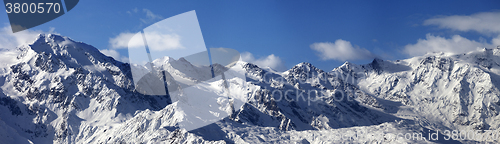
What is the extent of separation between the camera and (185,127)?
176500mm

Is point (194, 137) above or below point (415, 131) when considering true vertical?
below

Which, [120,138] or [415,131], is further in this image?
[120,138]

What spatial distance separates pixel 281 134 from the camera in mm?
191125

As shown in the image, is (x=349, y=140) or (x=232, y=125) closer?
(x=349, y=140)

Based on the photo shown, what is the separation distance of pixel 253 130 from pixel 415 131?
73.9 meters

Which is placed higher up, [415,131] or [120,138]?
[415,131]

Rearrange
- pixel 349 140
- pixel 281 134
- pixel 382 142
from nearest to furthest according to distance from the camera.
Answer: pixel 382 142
pixel 349 140
pixel 281 134

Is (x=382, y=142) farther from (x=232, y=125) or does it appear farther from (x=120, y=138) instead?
(x=120, y=138)

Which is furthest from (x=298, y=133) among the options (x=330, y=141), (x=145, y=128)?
(x=145, y=128)

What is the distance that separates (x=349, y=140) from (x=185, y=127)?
2894 inches

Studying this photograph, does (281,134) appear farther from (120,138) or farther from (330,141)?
(120,138)

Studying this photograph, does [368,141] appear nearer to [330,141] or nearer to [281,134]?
[330,141]

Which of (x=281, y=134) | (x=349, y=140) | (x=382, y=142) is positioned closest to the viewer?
(x=382, y=142)

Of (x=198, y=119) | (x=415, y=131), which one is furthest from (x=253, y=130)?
(x=415, y=131)
